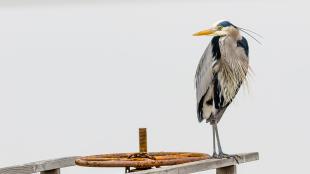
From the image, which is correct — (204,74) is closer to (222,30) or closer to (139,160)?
(222,30)

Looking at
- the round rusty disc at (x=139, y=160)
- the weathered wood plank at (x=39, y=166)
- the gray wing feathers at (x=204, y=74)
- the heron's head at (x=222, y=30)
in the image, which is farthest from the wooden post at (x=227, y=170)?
the weathered wood plank at (x=39, y=166)

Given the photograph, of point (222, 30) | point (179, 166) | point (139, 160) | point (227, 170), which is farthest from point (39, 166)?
point (222, 30)

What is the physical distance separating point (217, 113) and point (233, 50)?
39cm

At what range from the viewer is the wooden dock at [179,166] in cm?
388

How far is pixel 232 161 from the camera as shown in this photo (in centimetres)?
455

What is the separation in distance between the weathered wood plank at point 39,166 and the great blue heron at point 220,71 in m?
0.83

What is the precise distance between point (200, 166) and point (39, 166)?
1115 millimetres

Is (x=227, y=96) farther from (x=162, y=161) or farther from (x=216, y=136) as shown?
(x=162, y=161)

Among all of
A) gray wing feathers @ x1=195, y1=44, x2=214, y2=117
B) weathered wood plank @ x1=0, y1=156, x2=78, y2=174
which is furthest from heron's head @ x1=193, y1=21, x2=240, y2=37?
weathered wood plank @ x1=0, y1=156, x2=78, y2=174

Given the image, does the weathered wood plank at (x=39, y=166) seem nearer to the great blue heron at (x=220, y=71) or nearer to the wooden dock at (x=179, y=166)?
the wooden dock at (x=179, y=166)

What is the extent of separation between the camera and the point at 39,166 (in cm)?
475

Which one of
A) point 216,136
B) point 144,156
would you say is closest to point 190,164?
point 144,156

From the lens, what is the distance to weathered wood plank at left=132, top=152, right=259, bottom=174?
370 cm

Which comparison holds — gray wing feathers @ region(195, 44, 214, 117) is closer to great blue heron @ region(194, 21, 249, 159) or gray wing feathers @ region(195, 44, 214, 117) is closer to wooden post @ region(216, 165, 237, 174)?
great blue heron @ region(194, 21, 249, 159)
